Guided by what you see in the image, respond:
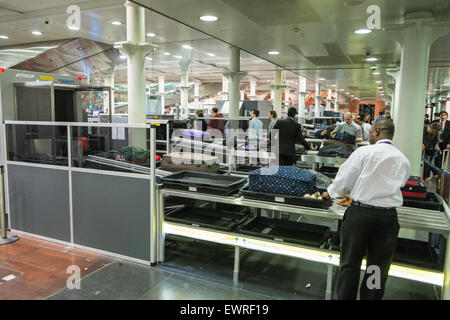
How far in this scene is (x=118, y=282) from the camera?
3094 millimetres

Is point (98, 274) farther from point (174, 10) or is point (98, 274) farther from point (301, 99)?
point (301, 99)

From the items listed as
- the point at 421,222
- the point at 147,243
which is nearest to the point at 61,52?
the point at 147,243

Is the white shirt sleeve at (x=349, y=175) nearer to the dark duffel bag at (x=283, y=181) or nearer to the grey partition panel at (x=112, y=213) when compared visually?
the dark duffel bag at (x=283, y=181)

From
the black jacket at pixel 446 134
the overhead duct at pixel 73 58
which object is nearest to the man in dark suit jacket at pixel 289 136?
the black jacket at pixel 446 134

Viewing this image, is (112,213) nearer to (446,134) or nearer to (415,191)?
(415,191)

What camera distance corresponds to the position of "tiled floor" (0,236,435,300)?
2912 millimetres

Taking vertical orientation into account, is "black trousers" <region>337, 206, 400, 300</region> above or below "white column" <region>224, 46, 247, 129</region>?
below

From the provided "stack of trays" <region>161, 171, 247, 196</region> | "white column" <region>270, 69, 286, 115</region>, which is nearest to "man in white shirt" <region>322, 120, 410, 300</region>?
"stack of trays" <region>161, 171, 247, 196</region>

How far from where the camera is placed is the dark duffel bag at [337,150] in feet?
17.8

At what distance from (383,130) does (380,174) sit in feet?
1.04

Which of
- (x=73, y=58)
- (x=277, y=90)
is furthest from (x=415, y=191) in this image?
(x=277, y=90)

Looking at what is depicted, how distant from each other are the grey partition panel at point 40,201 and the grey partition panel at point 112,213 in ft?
0.60

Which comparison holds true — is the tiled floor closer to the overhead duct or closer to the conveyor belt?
the conveyor belt

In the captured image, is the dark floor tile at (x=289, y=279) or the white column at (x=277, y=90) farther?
the white column at (x=277, y=90)
